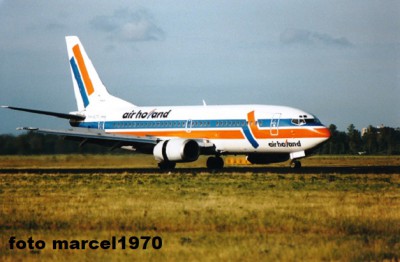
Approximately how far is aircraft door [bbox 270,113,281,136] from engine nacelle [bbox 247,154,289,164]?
296 centimetres

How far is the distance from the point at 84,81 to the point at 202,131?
12.7m

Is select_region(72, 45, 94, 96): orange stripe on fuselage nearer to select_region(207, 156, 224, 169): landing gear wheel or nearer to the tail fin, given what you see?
the tail fin

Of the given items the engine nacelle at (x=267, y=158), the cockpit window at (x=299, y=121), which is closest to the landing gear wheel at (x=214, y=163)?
the engine nacelle at (x=267, y=158)

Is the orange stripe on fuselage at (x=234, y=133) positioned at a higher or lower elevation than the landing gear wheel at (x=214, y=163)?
higher

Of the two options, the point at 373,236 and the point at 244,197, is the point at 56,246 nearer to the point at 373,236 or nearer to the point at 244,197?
the point at 373,236

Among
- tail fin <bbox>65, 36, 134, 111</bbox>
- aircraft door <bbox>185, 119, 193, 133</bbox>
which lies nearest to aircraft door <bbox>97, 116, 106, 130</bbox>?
tail fin <bbox>65, 36, 134, 111</bbox>

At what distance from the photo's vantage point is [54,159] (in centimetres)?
5803

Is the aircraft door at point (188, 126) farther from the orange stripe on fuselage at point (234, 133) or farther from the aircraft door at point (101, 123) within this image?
the aircraft door at point (101, 123)

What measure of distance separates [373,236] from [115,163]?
128 ft

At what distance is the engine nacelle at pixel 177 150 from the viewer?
140 ft

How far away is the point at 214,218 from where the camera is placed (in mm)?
19062

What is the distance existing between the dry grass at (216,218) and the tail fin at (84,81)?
872 inches

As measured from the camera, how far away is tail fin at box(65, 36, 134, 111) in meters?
53.5

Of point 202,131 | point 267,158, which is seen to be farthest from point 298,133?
point 202,131
